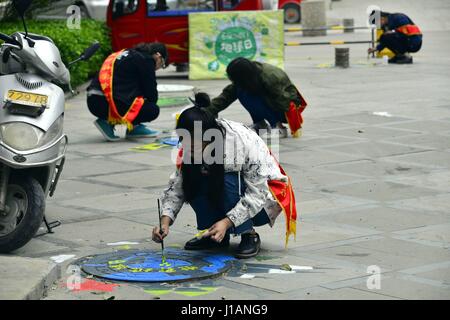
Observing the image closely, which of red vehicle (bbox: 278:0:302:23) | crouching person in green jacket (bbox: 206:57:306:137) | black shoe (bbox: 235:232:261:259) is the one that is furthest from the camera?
red vehicle (bbox: 278:0:302:23)

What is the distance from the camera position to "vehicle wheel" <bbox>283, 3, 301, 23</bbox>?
1287 inches

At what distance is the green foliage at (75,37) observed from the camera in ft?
49.4

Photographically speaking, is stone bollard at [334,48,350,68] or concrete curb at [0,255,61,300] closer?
concrete curb at [0,255,61,300]

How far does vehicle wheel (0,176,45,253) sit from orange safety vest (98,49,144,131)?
461cm

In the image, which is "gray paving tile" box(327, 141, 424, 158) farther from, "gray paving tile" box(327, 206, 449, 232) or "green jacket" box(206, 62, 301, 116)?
"gray paving tile" box(327, 206, 449, 232)

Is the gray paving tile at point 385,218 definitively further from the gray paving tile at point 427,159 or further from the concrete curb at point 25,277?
the concrete curb at point 25,277

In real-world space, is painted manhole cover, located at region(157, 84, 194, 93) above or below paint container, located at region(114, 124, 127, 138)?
below

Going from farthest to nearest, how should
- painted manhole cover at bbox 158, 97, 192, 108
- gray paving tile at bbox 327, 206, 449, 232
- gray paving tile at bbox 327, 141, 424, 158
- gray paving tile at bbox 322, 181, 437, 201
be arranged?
1. painted manhole cover at bbox 158, 97, 192, 108
2. gray paving tile at bbox 327, 141, 424, 158
3. gray paving tile at bbox 322, 181, 437, 201
4. gray paving tile at bbox 327, 206, 449, 232

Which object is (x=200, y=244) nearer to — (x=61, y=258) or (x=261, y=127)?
(x=61, y=258)

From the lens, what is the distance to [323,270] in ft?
21.2

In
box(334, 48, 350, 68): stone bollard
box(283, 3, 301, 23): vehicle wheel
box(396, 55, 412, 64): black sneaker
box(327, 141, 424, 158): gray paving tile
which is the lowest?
box(283, 3, 301, 23): vehicle wheel

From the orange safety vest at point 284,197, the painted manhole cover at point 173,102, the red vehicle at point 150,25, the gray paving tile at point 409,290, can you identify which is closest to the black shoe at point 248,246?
the orange safety vest at point 284,197

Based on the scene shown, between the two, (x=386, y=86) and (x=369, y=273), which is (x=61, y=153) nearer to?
(x=369, y=273)

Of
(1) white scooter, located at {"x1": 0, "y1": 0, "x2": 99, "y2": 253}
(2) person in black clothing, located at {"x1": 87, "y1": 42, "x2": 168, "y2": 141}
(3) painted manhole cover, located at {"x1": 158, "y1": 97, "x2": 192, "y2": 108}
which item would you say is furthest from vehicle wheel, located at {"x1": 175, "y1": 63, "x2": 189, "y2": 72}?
(1) white scooter, located at {"x1": 0, "y1": 0, "x2": 99, "y2": 253}
